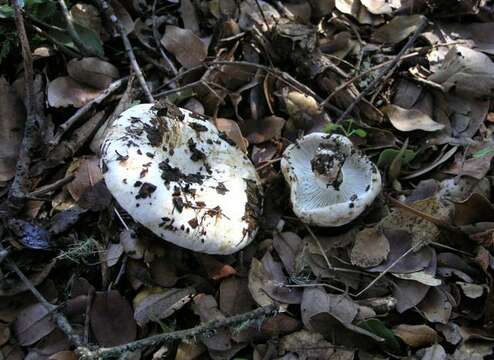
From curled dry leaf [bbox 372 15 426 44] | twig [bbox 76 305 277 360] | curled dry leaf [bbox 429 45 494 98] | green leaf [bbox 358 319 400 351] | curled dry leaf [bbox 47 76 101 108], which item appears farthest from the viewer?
curled dry leaf [bbox 372 15 426 44]

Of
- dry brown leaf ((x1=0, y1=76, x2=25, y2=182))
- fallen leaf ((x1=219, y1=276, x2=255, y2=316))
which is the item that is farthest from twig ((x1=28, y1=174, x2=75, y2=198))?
fallen leaf ((x1=219, y1=276, x2=255, y2=316))

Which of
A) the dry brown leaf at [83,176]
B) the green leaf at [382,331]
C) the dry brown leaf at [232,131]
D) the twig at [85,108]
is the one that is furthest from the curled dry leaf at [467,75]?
the dry brown leaf at [83,176]

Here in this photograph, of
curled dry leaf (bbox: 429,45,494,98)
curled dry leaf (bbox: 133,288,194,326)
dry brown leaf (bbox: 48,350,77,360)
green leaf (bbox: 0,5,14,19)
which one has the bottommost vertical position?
dry brown leaf (bbox: 48,350,77,360)

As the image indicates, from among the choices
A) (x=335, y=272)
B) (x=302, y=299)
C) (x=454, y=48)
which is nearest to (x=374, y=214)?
(x=335, y=272)

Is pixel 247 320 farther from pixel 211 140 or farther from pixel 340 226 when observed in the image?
pixel 211 140

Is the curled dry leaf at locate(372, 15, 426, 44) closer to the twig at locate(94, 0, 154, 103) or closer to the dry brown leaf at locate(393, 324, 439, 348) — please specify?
the twig at locate(94, 0, 154, 103)

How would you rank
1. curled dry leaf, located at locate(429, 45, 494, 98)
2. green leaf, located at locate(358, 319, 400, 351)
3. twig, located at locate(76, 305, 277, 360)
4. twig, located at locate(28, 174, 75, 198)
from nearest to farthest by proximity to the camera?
twig, located at locate(76, 305, 277, 360) < green leaf, located at locate(358, 319, 400, 351) < twig, located at locate(28, 174, 75, 198) < curled dry leaf, located at locate(429, 45, 494, 98)
